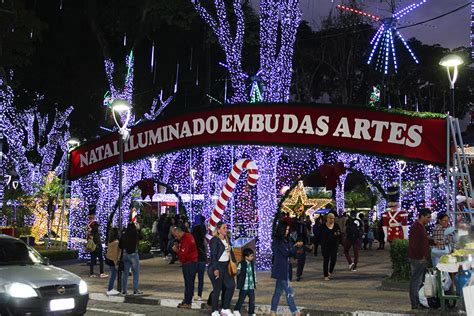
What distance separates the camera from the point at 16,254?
11.3m

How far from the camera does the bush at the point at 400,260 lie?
597 inches

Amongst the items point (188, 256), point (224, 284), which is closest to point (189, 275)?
point (188, 256)

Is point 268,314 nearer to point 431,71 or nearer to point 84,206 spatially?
point 84,206

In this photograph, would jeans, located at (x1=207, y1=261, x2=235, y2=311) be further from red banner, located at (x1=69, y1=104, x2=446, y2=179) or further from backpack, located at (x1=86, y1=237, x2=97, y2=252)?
backpack, located at (x1=86, y1=237, x2=97, y2=252)

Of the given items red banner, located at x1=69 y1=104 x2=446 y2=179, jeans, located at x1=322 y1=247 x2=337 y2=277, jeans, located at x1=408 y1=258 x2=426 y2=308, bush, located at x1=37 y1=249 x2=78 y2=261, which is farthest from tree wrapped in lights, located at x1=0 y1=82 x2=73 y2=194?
jeans, located at x1=408 y1=258 x2=426 y2=308

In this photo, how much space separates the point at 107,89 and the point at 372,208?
83.3 ft

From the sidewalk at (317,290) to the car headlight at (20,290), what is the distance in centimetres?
412

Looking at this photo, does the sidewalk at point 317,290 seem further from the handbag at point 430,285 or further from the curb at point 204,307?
the handbag at point 430,285

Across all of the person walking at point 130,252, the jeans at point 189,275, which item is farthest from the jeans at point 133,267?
the jeans at point 189,275

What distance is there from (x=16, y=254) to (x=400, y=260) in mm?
8477

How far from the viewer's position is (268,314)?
1248cm

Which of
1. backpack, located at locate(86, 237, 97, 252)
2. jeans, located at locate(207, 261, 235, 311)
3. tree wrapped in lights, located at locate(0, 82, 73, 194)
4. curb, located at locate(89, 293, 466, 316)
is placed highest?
tree wrapped in lights, located at locate(0, 82, 73, 194)

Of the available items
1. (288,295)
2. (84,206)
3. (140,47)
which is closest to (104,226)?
(84,206)

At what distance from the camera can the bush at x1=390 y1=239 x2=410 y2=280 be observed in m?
15.2
